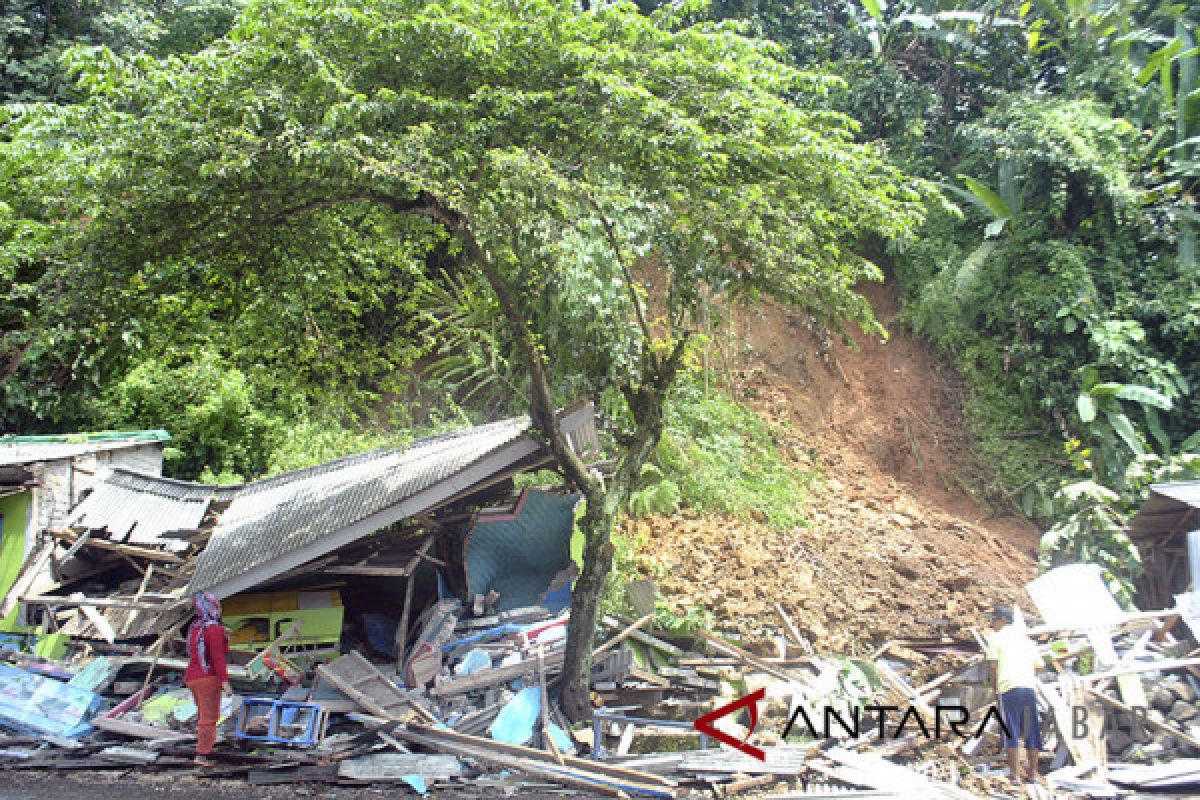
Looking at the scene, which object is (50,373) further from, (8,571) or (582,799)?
(582,799)

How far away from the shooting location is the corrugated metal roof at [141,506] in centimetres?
1210

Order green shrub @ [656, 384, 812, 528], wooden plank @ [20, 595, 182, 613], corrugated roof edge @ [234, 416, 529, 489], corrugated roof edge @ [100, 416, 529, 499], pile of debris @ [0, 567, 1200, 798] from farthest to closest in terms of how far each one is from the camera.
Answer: green shrub @ [656, 384, 812, 528]
corrugated roof edge @ [100, 416, 529, 499]
corrugated roof edge @ [234, 416, 529, 489]
wooden plank @ [20, 595, 182, 613]
pile of debris @ [0, 567, 1200, 798]

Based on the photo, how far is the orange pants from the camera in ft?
25.2

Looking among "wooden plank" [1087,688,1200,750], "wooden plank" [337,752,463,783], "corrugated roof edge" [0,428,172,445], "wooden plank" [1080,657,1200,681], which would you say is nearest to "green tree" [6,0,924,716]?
"wooden plank" [337,752,463,783]

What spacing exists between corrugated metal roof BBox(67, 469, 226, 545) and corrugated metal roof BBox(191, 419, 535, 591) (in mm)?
726

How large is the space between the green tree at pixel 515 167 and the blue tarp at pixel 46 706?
4188mm

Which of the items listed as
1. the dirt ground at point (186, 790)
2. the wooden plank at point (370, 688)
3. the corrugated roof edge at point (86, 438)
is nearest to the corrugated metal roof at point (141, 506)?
the corrugated roof edge at point (86, 438)

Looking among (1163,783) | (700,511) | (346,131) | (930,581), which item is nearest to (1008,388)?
(930,581)

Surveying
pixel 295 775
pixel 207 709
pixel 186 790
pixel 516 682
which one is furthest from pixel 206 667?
pixel 516 682

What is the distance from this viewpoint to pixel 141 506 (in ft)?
41.9

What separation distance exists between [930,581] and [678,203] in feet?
25.2

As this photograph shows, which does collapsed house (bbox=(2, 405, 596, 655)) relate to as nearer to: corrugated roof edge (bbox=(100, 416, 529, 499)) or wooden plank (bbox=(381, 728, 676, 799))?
corrugated roof edge (bbox=(100, 416, 529, 499))

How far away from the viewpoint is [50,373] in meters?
15.8

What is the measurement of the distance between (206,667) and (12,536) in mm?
6714
